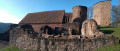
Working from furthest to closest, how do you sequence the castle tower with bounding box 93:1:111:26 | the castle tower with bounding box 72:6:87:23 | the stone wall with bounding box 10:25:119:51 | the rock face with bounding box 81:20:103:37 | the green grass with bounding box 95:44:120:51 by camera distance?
the castle tower with bounding box 93:1:111:26 → the castle tower with bounding box 72:6:87:23 → the rock face with bounding box 81:20:103:37 → the stone wall with bounding box 10:25:119:51 → the green grass with bounding box 95:44:120:51

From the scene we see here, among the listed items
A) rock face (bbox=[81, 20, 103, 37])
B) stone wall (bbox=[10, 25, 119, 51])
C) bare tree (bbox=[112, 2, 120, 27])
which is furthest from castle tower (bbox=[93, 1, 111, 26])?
stone wall (bbox=[10, 25, 119, 51])

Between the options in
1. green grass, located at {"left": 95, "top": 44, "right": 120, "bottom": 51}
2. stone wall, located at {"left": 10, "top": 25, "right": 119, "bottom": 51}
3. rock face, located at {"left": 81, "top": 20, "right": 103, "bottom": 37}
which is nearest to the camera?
green grass, located at {"left": 95, "top": 44, "right": 120, "bottom": 51}

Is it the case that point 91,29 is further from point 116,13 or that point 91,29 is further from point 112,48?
point 116,13

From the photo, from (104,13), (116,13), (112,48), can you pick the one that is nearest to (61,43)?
(112,48)

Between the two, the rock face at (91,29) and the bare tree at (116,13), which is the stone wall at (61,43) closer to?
the rock face at (91,29)

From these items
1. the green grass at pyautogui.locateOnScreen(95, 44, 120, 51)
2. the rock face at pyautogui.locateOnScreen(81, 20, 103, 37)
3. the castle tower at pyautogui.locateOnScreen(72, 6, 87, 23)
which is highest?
the castle tower at pyautogui.locateOnScreen(72, 6, 87, 23)

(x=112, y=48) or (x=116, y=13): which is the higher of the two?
(x=116, y=13)

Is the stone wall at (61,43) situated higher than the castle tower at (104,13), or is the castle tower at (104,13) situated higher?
the castle tower at (104,13)

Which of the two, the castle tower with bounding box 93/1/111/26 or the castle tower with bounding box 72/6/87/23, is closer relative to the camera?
the castle tower with bounding box 72/6/87/23

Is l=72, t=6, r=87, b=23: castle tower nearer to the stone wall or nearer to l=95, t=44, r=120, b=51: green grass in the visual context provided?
the stone wall

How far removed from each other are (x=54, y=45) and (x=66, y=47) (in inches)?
38.1

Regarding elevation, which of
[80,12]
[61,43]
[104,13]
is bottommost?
[61,43]

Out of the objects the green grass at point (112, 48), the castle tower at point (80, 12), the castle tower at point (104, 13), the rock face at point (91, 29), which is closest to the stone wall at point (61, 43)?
the green grass at point (112, 48)

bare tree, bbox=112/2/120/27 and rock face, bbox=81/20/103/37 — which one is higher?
bare tree, bbox=112/2/120/27
